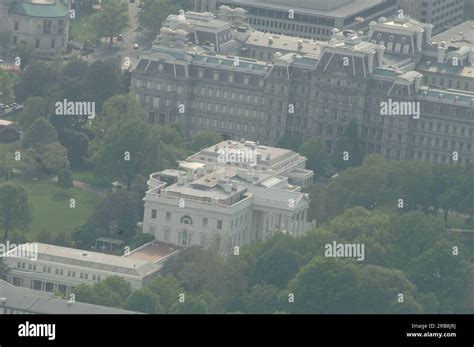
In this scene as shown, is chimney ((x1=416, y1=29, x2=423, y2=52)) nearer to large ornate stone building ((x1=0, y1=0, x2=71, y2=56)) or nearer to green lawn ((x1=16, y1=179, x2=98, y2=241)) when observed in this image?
large ornate stone building ((x1=0, y1=0, x2=71, y2=56))

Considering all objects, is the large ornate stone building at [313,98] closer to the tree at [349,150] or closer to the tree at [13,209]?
the tree at [349,150]

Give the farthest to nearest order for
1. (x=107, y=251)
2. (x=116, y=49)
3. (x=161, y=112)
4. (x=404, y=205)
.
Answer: (x=116, y=49)
(x=161, y=112)
(x=404, y=205)
(x=107, y=251)

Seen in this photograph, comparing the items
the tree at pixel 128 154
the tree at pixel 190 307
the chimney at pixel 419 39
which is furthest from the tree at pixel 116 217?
the chimney at pixel 419 39

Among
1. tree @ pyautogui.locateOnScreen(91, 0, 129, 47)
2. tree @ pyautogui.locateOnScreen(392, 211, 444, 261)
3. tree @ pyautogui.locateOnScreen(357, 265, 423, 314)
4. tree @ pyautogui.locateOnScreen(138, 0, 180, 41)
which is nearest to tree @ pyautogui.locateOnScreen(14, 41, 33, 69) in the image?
tree @ pyautogui.locateOnScreen(91, 0, 129, 47)

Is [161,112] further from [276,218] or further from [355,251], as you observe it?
[355,251]

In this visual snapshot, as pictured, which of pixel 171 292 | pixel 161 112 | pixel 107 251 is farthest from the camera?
pixel 161 112
